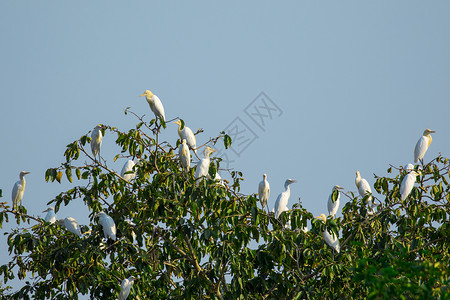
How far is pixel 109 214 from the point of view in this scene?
702 centimetres

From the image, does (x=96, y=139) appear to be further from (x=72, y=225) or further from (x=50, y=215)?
(x=50, y=215)

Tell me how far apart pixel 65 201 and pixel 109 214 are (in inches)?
20.4

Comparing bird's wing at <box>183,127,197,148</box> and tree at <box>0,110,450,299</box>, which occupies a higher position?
bird's wing at <box>183,127,197,148</box>

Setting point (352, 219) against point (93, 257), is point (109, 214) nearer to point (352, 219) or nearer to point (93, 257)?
point (93, 257)

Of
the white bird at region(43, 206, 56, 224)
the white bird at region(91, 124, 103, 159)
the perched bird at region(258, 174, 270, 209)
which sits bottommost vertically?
the perched bird at region(258, 174, 270, 209)

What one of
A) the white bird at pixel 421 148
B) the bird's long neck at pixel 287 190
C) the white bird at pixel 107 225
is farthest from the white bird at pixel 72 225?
the white bird at pixel 421 148

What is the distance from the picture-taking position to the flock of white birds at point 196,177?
6.46 meters

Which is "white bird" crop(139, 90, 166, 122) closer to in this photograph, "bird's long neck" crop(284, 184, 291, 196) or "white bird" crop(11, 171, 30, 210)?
"bird's long neck" crop(284, 184, 291, 196)

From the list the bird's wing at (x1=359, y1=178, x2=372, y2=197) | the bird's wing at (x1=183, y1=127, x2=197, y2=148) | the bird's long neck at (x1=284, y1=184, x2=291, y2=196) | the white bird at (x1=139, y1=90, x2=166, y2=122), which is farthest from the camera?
the bird's wing at (x1=359, y1=178, x2=372, y2=197)

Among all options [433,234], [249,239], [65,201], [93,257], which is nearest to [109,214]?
[65,201]

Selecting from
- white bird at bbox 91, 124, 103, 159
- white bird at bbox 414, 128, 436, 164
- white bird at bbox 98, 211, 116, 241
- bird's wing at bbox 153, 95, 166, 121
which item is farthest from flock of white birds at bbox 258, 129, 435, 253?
white bird at bbox 91, 124, 103, 159

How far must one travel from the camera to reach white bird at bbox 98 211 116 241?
6312 millimetres

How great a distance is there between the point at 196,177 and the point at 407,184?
2241mm

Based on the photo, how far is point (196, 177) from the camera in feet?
23.5
